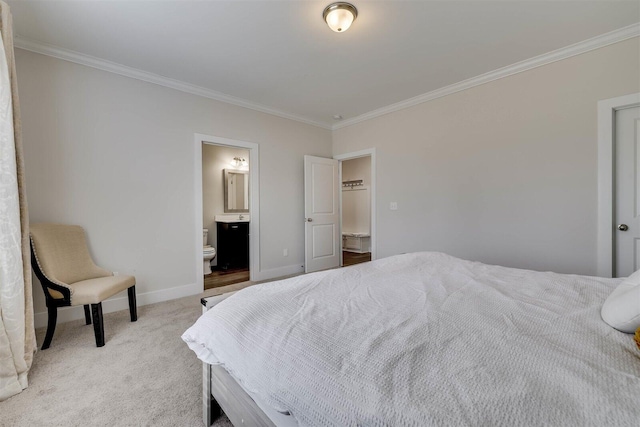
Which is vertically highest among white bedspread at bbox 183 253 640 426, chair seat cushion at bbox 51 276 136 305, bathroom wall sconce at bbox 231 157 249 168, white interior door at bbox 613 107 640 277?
bathroom wall sconce at bbox 231 157 249 168

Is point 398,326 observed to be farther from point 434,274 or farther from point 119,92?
point 119,92

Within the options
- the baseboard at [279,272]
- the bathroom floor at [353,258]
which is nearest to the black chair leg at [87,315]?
the baseboard at [279,272]

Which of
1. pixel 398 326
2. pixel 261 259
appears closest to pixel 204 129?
pixel 261 259

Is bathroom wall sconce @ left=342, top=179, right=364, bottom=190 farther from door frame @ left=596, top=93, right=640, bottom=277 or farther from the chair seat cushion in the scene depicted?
the chair seat cushion

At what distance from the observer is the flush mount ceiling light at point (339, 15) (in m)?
1.96

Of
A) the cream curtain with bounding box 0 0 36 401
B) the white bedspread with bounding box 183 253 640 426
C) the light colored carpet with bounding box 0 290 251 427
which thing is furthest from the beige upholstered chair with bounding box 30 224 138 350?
the white bedspread with bounding box 183 253 640 426

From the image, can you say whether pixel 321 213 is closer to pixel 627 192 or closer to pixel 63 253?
pixel 63 253

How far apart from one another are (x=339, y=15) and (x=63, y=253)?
3.04 metres

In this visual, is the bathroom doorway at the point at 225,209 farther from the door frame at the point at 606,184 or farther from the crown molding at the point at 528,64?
the door frame at the point at 606,184

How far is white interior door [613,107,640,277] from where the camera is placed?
91.5 inches

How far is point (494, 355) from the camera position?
2.60 ft

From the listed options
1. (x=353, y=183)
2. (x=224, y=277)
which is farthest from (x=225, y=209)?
(x=353, y=183)

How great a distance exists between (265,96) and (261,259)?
2.27 m

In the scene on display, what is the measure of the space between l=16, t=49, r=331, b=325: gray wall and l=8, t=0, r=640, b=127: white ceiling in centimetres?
30
